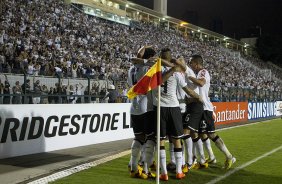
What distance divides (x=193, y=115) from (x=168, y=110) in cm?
126

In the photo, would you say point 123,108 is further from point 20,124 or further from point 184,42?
point 184,42

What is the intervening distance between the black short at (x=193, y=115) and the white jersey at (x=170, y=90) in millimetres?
1100

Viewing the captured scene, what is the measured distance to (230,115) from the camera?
2359 centimetres

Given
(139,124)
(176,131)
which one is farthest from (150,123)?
(176,131)

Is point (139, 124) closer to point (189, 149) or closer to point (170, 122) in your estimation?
point (170, 122)

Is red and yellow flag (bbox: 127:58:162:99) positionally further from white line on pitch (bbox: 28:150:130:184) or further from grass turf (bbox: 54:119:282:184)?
white line on pitch (bbox: 28:150:130:184)

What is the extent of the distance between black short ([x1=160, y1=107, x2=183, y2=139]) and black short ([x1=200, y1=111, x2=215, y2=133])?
1.48 meters

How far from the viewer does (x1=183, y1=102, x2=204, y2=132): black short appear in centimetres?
861

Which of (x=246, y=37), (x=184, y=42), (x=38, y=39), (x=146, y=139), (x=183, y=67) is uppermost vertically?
(x=246, y=37)

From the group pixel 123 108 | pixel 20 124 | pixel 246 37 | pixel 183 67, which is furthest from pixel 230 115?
pixel 246 37

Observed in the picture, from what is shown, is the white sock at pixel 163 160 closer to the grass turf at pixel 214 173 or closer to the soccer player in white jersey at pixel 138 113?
the grass turf at pixel 214 173

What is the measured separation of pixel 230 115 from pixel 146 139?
1660 centimetres

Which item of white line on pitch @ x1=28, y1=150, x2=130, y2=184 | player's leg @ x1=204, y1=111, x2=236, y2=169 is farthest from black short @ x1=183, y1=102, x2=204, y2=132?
white line on pitch @ x1=28, y1=150, x2=130, y2=184

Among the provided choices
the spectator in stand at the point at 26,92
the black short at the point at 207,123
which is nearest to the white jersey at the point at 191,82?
the black short at the point at 207,123
